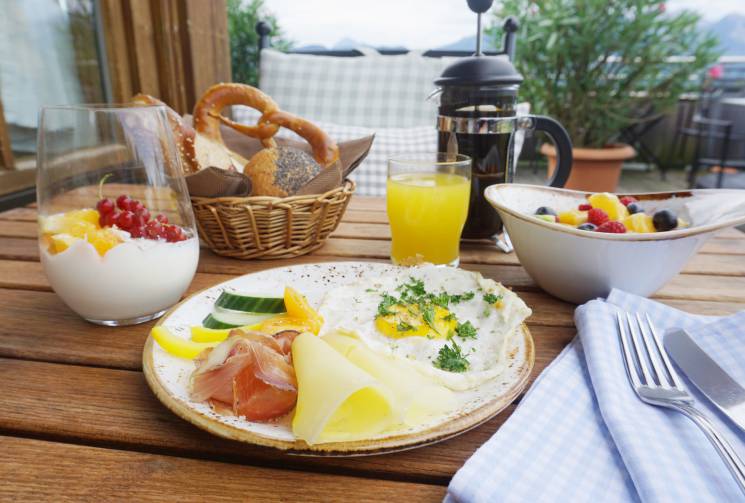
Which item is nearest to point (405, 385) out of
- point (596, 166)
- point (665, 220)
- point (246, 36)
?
point (665, 220)

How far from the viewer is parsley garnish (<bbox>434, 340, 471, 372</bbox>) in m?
0.71

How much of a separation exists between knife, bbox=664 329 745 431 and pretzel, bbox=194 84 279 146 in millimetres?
1115

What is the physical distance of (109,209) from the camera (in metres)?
0.85

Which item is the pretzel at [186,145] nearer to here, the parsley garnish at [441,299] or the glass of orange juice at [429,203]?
the glass of orange juice at [429,203]

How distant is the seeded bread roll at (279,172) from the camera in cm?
129

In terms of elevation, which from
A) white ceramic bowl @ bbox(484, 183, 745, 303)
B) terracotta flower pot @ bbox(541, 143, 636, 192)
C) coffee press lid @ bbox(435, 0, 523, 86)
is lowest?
terracotta flower pot @ bbox(541, 143, 636, 192)

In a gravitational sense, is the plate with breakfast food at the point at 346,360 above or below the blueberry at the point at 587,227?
below

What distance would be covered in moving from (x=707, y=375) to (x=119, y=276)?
0.89 metres

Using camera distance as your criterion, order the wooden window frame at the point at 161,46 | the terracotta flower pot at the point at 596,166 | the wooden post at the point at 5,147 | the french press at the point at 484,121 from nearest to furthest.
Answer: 1. the french press at the point at 484,121
2. the wooden post at the point at 5,147
3. the wooden window frame at the point at 161,46
4. the terracotta flower pot at the point at 596,166

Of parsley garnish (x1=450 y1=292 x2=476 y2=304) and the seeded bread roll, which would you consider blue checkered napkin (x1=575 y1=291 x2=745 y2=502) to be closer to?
parsley garnish (x1=450 y1=292 x2=476 y2=304)

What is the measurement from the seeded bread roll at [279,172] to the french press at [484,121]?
38 cm

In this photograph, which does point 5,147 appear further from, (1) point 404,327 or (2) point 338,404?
(2) point 338,404

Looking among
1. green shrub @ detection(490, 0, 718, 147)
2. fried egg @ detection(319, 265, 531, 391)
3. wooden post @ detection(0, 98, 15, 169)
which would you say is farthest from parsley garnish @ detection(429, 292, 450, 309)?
green shrub @ detection(490, 0, 718, 147)

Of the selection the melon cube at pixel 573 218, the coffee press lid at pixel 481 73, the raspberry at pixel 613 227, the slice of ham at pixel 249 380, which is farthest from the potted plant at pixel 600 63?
the slice of ham at pixel 249 380
